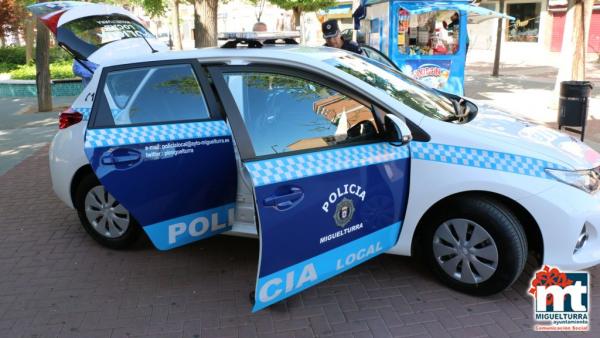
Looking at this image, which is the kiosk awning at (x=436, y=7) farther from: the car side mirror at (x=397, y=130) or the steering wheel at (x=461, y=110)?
the car side mirror at (x=397, y=130)

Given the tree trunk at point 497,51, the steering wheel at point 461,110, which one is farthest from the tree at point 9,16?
the steering wheel at point 461,110

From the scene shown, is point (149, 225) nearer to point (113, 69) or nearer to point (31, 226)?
point (113, 69)

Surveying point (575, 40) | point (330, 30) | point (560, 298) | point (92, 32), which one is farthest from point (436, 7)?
point (560, 298)

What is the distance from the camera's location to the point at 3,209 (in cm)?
558

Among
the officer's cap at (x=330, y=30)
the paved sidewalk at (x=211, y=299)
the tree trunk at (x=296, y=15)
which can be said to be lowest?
the paved sidewalk at (x=211, y=299)

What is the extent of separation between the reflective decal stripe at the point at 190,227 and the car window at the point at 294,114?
74 cm

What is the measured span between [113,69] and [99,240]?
154 centimetres

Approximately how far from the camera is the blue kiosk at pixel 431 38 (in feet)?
32.1

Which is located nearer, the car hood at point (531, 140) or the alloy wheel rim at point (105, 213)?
the car hood at point (531, 140)

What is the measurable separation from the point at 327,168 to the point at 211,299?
135 cm

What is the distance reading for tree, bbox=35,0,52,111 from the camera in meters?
11.6

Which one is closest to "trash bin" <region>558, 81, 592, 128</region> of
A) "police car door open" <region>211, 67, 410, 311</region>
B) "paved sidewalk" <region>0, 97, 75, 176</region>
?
"police car door open" <region>211, 67, 410, 311</region>

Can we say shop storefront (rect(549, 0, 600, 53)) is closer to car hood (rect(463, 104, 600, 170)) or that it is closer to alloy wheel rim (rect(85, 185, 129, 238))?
car hood (rect(463, 104, 600, 170))

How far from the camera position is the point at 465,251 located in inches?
132
